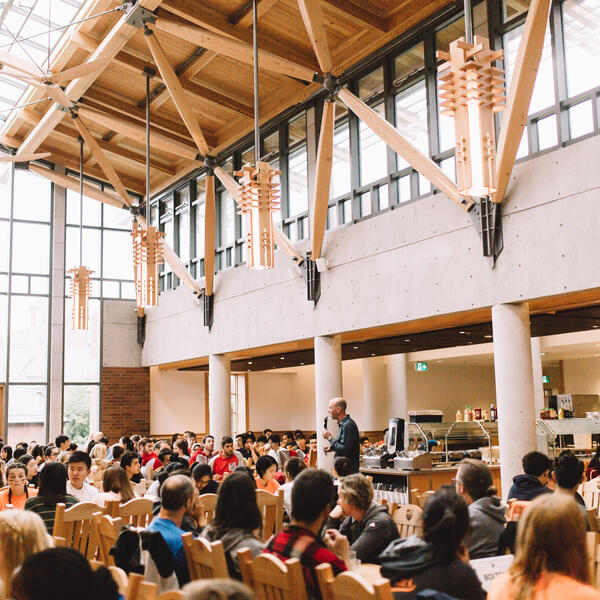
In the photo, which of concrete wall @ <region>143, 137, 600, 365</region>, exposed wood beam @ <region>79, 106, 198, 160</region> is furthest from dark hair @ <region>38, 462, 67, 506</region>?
exposed wood beam @ <region>79, 106, 198, 160</region>

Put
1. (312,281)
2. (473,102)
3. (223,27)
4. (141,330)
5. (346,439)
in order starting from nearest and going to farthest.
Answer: (473,102), (346,439), (223,27), (312,281), (141,330)

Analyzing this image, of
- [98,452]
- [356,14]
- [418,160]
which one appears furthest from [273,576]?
[356,14]

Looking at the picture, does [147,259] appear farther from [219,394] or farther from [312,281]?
[219,394]

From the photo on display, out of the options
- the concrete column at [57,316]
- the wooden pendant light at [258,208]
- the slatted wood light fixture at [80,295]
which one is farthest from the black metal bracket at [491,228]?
the concrete column at [57,316]

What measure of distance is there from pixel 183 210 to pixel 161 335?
10.2 ft

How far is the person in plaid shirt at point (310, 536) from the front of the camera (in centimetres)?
299

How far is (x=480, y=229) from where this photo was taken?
8711 mm

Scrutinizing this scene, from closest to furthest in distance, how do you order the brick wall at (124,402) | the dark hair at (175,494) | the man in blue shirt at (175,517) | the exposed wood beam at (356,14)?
the man in blue shirt at (175,517)
the dark hair at (175,494)
the exposed wood beam at (356,14)
the brick wall at (124,402)

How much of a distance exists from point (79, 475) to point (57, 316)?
470 inches

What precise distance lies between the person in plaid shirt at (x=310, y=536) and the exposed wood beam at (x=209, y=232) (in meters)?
10.8

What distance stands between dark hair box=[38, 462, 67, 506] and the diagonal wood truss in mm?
5673

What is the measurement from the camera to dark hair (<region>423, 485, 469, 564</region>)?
2668 mm

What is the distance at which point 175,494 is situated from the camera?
393 cm

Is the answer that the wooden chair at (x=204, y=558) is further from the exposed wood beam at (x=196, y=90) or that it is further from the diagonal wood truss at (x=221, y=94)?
the exposed wood beam at (x=196, y=90)
